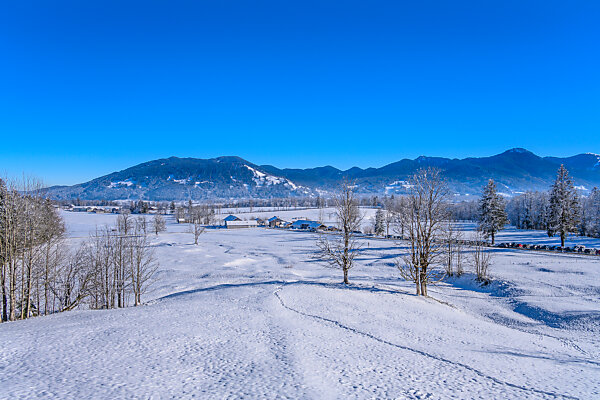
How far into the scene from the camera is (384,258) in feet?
162

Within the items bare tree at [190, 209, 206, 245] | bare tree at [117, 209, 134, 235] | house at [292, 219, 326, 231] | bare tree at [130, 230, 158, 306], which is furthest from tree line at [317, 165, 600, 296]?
bare tree at [117, 209, 134, 235]

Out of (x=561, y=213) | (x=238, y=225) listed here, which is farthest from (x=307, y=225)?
(x=561, y=213)

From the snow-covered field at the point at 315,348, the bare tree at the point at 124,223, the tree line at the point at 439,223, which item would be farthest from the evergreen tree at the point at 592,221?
the bare tree at the point at 124,223

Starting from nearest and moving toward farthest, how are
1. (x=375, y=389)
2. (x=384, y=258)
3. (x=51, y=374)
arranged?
1. (x=375, y=389)
2. (x=51, y=374)
3. (x=384, y=258)

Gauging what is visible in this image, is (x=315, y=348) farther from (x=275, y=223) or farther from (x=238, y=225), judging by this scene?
(x=275, y=223)

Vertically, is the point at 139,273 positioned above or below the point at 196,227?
below

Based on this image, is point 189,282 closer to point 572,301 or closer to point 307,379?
point 307,379

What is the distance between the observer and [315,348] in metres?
12.1

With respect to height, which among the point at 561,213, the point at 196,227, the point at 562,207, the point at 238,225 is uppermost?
the point at 562,207

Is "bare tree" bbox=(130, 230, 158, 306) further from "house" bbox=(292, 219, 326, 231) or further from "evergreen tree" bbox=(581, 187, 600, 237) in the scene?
"evergreen tree" bbox=(581, 187, 600, 237)

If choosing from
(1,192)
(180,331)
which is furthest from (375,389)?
(1,192)

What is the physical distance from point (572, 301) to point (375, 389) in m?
25.0

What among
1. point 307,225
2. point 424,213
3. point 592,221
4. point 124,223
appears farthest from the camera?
point 307,225

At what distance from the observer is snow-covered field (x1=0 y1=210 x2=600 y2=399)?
8.88 metres
